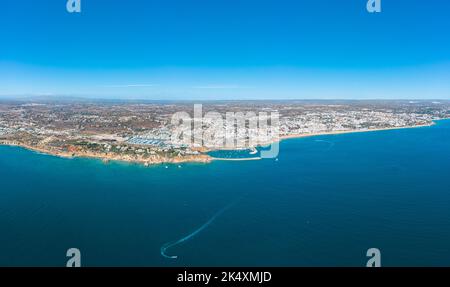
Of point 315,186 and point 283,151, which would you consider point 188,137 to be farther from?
point 315,186

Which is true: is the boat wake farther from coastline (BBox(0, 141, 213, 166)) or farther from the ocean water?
coastline (BBox(0, 141, 213, 166))

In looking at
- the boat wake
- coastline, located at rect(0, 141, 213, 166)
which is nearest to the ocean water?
the boat wake

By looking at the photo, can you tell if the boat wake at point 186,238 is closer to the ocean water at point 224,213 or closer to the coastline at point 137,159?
the ocean water at point 224,213

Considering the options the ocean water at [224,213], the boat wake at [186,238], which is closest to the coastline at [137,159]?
the ocean water at [224,213]

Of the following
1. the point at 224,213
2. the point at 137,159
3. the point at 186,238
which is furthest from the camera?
the point at 137,159

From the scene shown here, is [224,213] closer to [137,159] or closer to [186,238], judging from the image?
[186,238]

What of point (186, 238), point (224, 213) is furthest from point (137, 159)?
point (186, 238)
